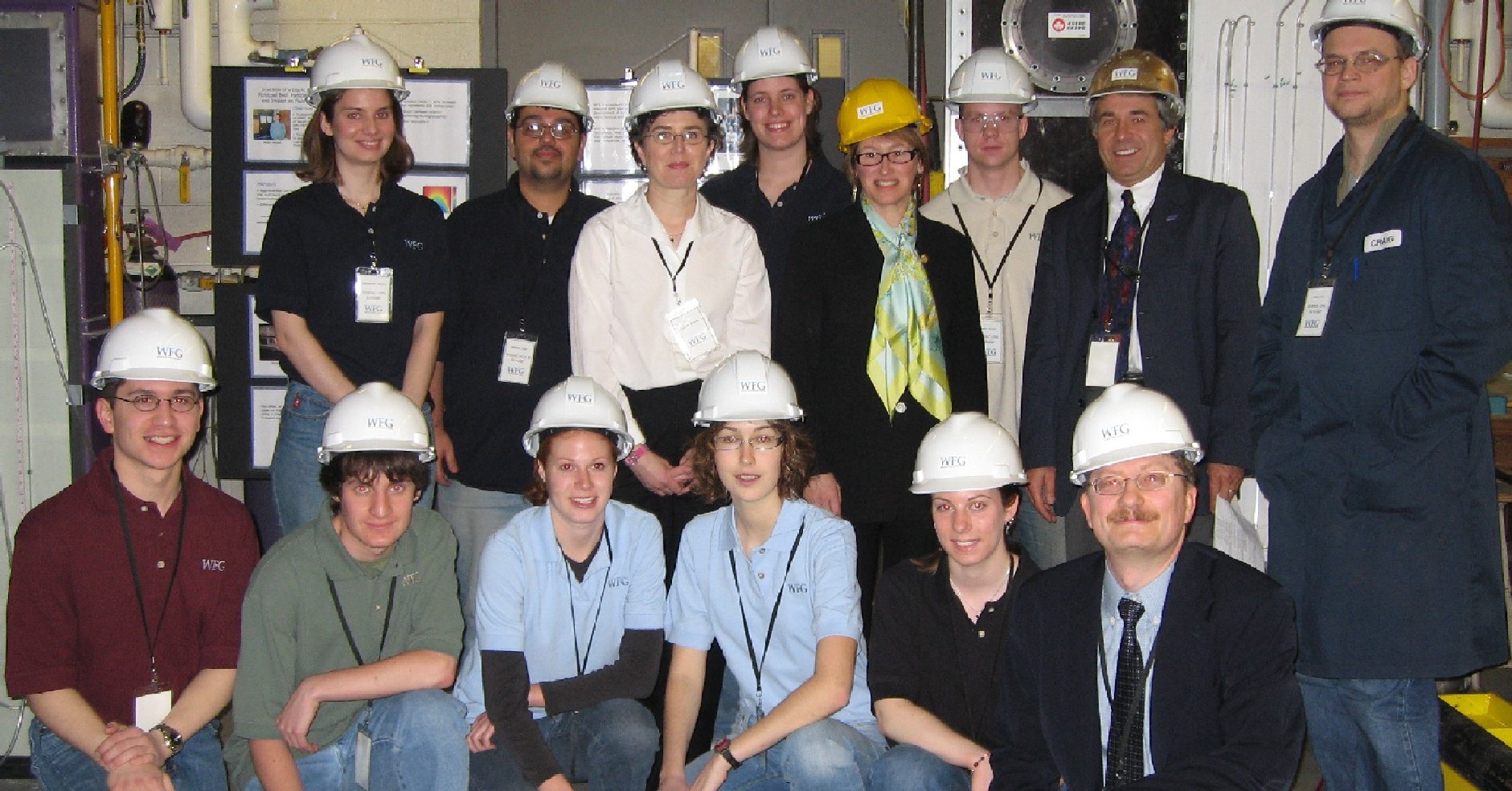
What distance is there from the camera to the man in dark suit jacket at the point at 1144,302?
3213 mm

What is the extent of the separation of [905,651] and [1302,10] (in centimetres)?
294

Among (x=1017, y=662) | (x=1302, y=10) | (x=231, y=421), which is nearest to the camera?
(x=1017, y=662)

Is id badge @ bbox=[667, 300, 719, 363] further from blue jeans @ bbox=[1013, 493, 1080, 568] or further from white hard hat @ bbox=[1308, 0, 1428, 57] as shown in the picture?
white hard hat @ bbox=[1308, 0, 1428, 57]

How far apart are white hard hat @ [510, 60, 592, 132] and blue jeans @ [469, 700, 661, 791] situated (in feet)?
5.93

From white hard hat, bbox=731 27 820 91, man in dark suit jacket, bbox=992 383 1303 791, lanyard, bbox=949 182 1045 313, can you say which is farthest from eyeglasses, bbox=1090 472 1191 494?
white hard hat, bbox=731 27 820 91

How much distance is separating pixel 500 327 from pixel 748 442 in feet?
3.35

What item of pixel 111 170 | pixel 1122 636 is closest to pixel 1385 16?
pixel 1122 636

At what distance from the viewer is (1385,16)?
112 inches

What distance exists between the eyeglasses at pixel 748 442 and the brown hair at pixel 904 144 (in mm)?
906

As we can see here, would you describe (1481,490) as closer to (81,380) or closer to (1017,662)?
(1017,662)

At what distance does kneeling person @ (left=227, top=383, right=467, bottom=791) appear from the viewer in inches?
111

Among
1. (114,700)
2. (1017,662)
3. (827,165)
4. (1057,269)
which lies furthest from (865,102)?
(114,700)

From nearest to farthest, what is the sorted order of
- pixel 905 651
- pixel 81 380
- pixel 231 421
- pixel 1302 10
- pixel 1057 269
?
1. pixel 905 651
2. pixel 1057 269
3. pixel 81 380
4. pixel 1302 10
5. pixel 231 421

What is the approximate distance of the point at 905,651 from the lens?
2.83m
